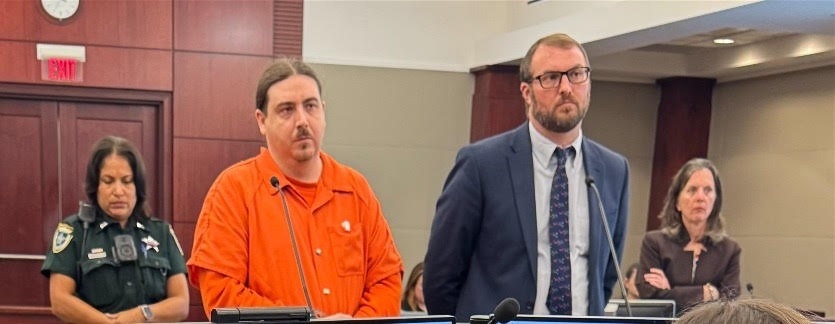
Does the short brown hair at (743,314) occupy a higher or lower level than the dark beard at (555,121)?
lower

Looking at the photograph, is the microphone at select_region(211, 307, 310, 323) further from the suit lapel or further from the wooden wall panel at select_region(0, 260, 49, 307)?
the wooden wall panel at select_region(0, 260, 49, 307)

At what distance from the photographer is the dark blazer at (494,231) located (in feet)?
8.89

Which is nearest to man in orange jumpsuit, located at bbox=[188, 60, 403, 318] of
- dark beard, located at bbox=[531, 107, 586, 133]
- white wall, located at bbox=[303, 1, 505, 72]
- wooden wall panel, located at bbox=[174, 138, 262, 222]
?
dark beard, located at bbox=[531, 107, 586, 133]

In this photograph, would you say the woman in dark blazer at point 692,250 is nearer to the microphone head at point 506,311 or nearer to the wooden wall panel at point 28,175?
the microphone head at point 506,311

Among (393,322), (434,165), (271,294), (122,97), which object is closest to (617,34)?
(434,165)

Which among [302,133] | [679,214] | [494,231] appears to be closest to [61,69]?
[679,214]

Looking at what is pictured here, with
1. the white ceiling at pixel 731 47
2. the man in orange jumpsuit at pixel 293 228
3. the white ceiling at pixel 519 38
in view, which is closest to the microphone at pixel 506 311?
the man in orange jumpsuit at pixel 293 228

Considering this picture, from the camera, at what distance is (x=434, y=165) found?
7793 mm

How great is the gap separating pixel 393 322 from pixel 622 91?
7.55m

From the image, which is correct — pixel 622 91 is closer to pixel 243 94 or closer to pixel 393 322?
pixel 243 94

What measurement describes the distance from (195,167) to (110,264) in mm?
3663

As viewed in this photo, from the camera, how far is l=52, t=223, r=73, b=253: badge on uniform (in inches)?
137

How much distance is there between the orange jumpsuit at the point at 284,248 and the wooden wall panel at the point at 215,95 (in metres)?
4.53

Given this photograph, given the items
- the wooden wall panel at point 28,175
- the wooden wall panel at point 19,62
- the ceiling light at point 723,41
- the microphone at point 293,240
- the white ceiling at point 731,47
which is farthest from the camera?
the ceiling light at point 723,41
